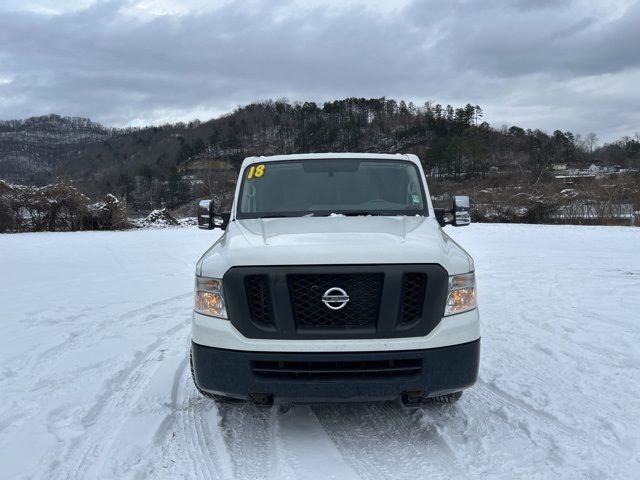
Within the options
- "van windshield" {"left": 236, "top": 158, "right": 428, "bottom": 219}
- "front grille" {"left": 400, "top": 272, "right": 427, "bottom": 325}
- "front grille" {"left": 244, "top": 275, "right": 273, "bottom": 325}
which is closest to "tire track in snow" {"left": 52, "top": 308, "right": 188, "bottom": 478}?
"front grille" {"left": 244, "top": 275, "right": 273, "bottom": 325}

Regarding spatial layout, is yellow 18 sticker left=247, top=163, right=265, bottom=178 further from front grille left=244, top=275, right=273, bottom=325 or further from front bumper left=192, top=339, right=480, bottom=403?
front bumper left=192, top=339, right=480, bottom=403

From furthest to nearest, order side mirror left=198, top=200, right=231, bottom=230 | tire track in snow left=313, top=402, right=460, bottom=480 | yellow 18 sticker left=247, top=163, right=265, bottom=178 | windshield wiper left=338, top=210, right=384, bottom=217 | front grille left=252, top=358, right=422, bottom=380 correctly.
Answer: side mirror left=198, top=200, right=231, bottom=230
yellow 18 sticker left=247, top=163, right=265, bottom=178
windshield wiper left=338, top=210, right=384, bottom=217
front grille left=252, top=358, right=422, bottom=380
tire track in snow left=313, top=402, right=460, bottom=480

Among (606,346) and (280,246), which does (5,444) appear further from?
(606,346)

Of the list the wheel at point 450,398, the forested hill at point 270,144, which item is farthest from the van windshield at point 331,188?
the forested hill at point 270,144

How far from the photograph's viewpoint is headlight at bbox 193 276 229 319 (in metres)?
3.29

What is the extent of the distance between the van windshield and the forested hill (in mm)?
80567

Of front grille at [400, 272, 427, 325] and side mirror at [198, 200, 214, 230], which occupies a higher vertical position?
side mirror at [198, 200, 214, 230]

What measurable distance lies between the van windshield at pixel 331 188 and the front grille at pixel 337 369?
1.66 metres

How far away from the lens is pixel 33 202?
25766 millimetres

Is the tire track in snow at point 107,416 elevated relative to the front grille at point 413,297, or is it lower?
lower

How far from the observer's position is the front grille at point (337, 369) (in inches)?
124

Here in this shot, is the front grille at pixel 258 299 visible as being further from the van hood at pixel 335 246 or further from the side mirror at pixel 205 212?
the side mirror at pixel 205 212

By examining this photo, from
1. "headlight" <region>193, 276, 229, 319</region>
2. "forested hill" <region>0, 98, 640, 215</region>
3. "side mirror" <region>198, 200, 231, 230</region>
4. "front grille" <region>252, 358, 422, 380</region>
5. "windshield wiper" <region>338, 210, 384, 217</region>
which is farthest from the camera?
"forested hill" <region>0, 98, 640, 215</region>

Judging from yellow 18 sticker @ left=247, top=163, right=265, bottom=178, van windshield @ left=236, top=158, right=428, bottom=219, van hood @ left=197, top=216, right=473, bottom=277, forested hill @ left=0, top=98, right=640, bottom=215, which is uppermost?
forested hill @ left=0, top=98, right=640, bottom=215
